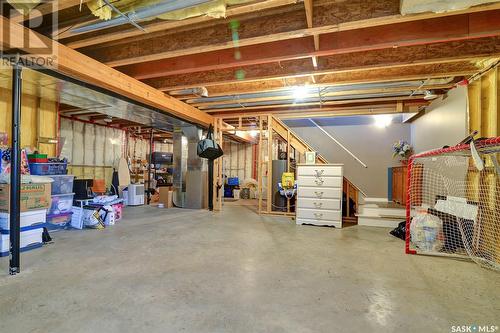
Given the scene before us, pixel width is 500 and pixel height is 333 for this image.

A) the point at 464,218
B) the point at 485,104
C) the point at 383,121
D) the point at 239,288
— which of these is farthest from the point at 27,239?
the point at 383,121

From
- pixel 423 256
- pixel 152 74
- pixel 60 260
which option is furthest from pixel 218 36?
pixel 423 256

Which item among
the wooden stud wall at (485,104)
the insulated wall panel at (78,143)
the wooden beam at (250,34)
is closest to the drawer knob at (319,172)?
the wooden stud wall at (485,104)

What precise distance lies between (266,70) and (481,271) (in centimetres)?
359

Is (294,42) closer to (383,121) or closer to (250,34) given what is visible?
(250,34)

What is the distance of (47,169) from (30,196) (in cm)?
104

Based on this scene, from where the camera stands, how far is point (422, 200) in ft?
13.6

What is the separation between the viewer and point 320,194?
470 centimetres

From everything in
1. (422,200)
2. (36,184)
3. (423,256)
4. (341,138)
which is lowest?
(423,256)

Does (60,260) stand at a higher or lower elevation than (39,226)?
lower

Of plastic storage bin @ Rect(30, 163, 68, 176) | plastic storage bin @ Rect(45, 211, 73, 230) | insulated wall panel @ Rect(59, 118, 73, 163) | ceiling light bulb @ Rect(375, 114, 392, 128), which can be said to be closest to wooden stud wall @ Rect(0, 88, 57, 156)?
plastic storage bin @ Rect(30, 163, 68, 176)

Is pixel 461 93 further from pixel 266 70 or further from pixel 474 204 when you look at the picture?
pixel 266 70

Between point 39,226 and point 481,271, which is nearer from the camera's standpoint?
point 481,271

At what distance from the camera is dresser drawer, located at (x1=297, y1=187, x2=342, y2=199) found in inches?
181

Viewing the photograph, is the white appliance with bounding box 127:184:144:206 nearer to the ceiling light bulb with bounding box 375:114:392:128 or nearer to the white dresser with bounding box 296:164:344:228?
the white dresser with bounding box 296:164:344:228
